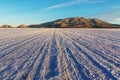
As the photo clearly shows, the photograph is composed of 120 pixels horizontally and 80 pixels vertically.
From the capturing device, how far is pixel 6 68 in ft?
26.9

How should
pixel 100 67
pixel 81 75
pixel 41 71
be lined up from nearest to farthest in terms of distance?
1. pixel 81 75
2. pixel 41 71
3. pixel 100 67

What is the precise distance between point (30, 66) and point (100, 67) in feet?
7.68

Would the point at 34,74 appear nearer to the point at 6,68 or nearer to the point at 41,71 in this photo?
the point at 41,71

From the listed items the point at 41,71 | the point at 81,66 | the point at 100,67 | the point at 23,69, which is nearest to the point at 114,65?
the point at 100,67

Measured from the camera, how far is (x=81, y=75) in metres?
6.90

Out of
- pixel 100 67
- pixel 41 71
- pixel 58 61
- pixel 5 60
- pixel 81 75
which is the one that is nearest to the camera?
pixel 81 75

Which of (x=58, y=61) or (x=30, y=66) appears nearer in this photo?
(x=30, y=66)

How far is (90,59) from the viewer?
9.41 metres

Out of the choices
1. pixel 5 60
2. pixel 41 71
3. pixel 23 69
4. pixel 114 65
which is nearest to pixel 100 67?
pixel 114 65

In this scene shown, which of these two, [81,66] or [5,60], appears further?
[5,60]

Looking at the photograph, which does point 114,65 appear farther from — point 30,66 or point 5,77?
point 5,77

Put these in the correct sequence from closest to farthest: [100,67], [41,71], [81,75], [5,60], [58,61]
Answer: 1. [81,75]
2. [41,71]
3. [100,67]
4. [58,61]
5. [5,60]

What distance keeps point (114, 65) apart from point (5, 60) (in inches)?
170

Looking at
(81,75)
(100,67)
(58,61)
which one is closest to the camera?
(81,75)
